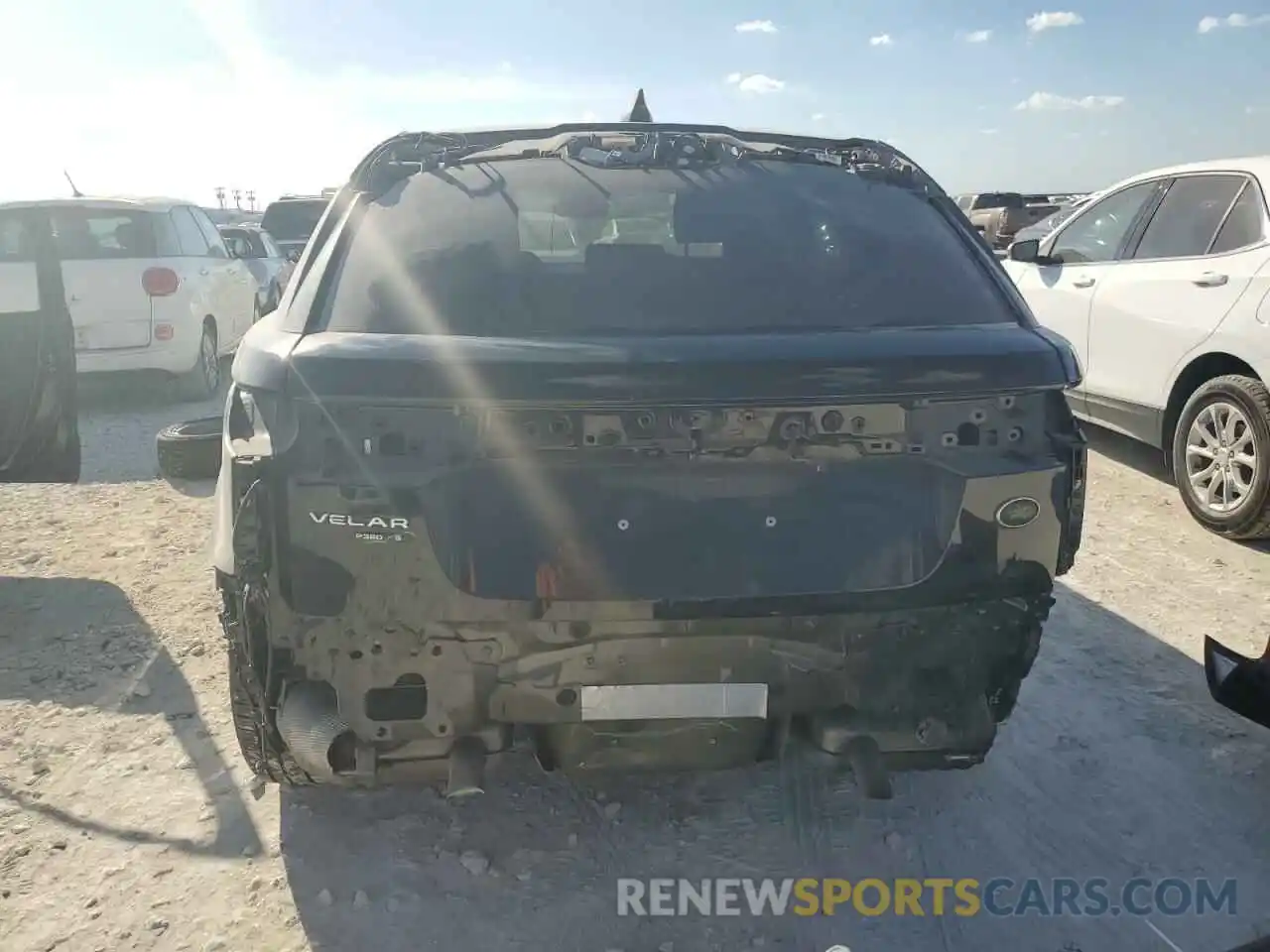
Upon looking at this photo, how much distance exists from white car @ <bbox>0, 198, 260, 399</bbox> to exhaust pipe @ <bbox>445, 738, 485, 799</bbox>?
6737mm

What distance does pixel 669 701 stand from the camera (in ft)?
7.36

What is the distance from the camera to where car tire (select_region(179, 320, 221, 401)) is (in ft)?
28.3

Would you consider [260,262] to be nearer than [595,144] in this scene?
No

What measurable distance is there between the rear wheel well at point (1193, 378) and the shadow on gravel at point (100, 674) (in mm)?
5060

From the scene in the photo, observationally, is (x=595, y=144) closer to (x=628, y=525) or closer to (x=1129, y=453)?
(x=628, y=525)

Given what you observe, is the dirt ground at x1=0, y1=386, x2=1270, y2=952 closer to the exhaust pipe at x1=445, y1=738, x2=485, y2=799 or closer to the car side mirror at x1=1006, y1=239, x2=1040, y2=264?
the exhaust pipe at x1=445, y1=738, x2=485, y2=799

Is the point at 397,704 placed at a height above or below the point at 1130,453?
above

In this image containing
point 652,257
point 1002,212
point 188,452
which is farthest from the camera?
point 1002,212

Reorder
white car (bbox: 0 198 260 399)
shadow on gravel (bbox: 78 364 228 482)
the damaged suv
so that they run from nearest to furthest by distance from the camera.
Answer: the damaged suv < shadow on gravel (bbox: 78 364 228 482) < white car (bbox: 0 198 260 399)

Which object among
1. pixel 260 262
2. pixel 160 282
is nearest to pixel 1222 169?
pixel 160 282

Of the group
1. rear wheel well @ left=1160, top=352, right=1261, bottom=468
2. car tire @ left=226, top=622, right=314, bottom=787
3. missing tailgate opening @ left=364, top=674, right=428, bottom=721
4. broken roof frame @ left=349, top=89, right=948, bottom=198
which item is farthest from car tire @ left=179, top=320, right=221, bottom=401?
rear wheel well @ left=1160, top=352, right=1261, bottom=468

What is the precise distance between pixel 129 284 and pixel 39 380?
3.55 meters

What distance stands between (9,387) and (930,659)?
4344 mm

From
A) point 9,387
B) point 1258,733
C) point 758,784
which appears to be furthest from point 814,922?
point 9,387
